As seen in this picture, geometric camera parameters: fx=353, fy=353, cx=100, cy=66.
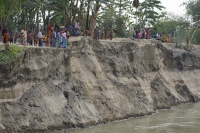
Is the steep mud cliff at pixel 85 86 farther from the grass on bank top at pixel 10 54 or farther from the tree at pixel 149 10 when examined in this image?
the tree at pixel 149 10

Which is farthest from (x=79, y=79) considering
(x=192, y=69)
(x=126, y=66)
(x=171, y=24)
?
(x=171, y=24)

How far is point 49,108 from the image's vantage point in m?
16.7

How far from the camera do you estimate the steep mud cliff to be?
15742 millimetres

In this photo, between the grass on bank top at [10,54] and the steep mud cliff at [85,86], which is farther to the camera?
the steep mud cliff at [85,86]

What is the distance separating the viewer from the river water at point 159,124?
17453 mm

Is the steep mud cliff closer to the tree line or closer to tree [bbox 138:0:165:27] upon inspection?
the tree line

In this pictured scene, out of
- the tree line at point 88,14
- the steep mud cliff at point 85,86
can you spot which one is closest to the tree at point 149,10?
the tree line at point 88,14

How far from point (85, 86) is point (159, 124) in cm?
458

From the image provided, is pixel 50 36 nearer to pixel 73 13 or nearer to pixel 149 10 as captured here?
pixel 73 13

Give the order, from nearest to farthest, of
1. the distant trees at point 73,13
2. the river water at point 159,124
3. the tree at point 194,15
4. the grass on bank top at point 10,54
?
the grass on bank top at point 10,54 → the river water at point 159,124 → the distant trees at point 73,13 → the tree at point 194,15

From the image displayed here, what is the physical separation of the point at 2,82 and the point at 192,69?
21.8m

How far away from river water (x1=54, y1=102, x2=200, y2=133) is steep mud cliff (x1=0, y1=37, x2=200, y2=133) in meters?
0.59

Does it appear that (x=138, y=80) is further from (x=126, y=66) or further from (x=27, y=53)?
(x=27, y=53)

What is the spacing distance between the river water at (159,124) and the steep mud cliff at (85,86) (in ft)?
1.95
